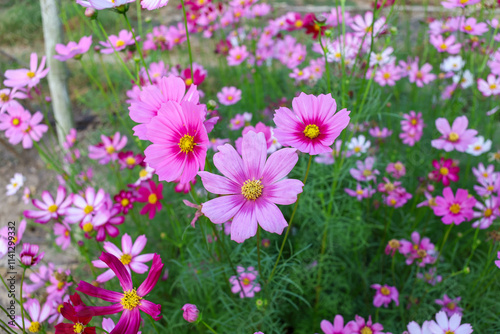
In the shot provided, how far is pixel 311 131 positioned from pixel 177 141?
10.2 inches

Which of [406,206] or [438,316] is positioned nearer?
[438,316]

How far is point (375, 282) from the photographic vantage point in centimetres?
137

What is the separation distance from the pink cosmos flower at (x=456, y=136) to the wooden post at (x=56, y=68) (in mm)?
1658

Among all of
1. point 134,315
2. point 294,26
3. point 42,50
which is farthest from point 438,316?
point 42,50

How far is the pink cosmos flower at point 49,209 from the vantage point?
115cm

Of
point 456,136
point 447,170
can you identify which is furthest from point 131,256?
point 456,136

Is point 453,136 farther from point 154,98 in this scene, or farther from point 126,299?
point 126,299

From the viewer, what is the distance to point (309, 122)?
0.71 metres

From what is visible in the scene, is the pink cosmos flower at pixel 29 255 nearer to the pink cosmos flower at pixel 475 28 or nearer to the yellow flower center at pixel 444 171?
the yellow flower center at pixel 444 171

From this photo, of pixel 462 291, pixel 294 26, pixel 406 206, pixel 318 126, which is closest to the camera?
pixel 318 126

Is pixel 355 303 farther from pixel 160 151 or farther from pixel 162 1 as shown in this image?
pixel 162 1

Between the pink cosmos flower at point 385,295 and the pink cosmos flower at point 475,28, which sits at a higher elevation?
the pink cosmos flower at point 475,28

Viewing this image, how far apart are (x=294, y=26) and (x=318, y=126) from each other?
1.26 meters

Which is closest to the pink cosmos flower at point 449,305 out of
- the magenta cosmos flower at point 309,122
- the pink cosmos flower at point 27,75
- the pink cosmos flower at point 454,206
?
the pink cosmos flower at point 454,206
